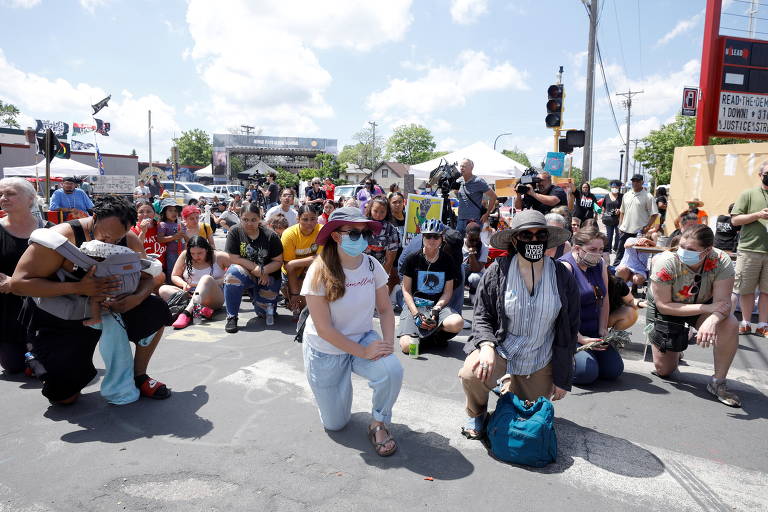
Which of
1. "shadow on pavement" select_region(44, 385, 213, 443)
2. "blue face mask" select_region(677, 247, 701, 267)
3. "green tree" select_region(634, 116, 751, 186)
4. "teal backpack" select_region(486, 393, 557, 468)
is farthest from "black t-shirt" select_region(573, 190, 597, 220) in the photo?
"green tree" select_region(634, 116, 751, 186)

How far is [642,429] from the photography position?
3.31 m

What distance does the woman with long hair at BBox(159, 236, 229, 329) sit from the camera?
6039 millimetres

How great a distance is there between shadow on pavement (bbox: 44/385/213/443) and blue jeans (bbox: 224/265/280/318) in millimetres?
2086

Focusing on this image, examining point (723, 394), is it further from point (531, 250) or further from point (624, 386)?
point (531, 250)

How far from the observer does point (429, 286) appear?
16.6 feet

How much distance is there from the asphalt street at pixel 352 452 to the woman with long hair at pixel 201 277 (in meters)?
1.95

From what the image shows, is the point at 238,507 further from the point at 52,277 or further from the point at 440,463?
the point at 52,277

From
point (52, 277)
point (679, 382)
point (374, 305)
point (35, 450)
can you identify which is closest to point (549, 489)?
point (374, 305)

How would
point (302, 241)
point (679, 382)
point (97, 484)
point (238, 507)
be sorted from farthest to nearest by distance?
point (302, 241) → point (679, 382) → point (97, 484) → point (238, 507)

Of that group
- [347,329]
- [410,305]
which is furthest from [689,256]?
[347,329]

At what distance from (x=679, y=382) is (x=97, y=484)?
446cm

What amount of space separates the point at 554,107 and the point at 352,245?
31.8 feet

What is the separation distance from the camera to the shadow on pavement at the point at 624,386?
13.0 ft

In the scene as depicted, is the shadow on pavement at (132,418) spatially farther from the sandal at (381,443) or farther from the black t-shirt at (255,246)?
the black t-shirt at (255,246)
